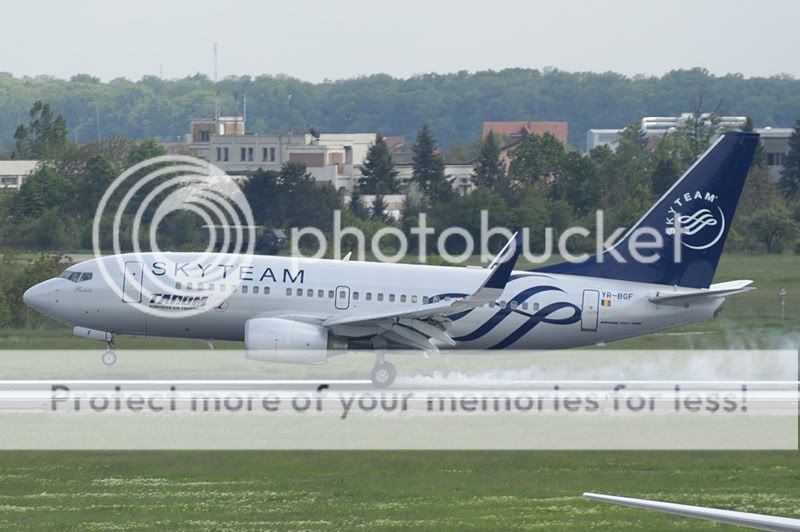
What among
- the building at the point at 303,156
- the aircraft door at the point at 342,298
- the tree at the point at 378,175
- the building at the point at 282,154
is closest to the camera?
the aircraft door at the point at 342,298

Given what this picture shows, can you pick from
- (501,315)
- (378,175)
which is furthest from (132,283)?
(378,175)

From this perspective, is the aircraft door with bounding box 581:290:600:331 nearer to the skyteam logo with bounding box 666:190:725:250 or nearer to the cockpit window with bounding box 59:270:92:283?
the skyteam logo with bounding box 666:190:725:250

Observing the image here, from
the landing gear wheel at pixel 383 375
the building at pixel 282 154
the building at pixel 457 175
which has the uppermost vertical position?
the building at pixel 282 154

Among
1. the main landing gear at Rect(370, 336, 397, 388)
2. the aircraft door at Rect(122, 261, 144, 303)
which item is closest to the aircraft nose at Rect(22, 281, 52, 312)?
the aircraft door at Rect(122, 261, 144, 303)

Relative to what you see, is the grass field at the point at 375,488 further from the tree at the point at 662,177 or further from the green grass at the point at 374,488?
the tree at the point at 662,177

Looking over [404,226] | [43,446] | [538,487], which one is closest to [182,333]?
[43,446]

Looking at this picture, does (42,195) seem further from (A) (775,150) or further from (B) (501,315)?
(A) (775,150)

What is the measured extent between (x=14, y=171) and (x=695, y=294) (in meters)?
72.0

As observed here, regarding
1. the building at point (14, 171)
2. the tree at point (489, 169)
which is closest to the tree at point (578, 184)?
the tree at point (489, 169)

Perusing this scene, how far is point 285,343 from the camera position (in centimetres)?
3419

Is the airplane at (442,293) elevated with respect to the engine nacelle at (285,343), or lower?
elevated

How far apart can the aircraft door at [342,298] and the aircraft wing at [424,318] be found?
0.46 meters

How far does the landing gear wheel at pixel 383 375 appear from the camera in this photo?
114 feet

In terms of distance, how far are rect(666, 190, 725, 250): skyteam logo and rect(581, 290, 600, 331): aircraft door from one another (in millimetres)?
2637
